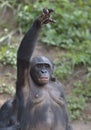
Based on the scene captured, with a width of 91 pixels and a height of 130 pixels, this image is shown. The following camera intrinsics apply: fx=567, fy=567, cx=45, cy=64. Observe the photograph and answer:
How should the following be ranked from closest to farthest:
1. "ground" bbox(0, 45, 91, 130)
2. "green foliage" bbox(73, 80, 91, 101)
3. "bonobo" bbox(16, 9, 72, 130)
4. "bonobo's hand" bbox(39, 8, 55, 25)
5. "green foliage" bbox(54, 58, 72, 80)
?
"bonobo's hand" bbox(39, 8, 55, 25)
"bonobo" bbox(16, 9, 72, 130)
"ground" bbox(0, 45, 91, 130)
"green foliage" bbox(73, 80, 91, 101)
"green foliage" bbox(54, 58, 72, 80)

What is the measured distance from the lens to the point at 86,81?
7.62m

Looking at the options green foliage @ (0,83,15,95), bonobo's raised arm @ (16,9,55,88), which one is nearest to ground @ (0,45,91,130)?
green foliage @ (0,83,15,95)

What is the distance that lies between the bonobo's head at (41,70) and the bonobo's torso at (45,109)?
3.4 inches

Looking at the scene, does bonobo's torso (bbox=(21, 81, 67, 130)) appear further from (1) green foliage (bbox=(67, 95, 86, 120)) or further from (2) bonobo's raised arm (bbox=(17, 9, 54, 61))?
(1) green foliage (bbox=(67, 95, 86, 120))

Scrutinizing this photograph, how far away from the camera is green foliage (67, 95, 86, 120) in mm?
6956

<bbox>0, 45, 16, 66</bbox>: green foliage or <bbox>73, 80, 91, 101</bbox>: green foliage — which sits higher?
<bbox>0, 45, 16, 66</bbox>: green foliage

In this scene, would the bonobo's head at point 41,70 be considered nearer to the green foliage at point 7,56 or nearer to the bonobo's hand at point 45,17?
the bonobo's hand at point 45,17

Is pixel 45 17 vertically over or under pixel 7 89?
over

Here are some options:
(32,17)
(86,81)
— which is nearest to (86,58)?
(86,81)

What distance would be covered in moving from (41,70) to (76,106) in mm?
2503

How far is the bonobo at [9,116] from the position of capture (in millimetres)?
4695

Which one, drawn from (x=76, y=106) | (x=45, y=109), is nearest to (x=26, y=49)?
(x=45, y=109)

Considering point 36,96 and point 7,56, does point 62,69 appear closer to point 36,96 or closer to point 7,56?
point 7,56

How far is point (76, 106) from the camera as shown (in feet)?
23.2
